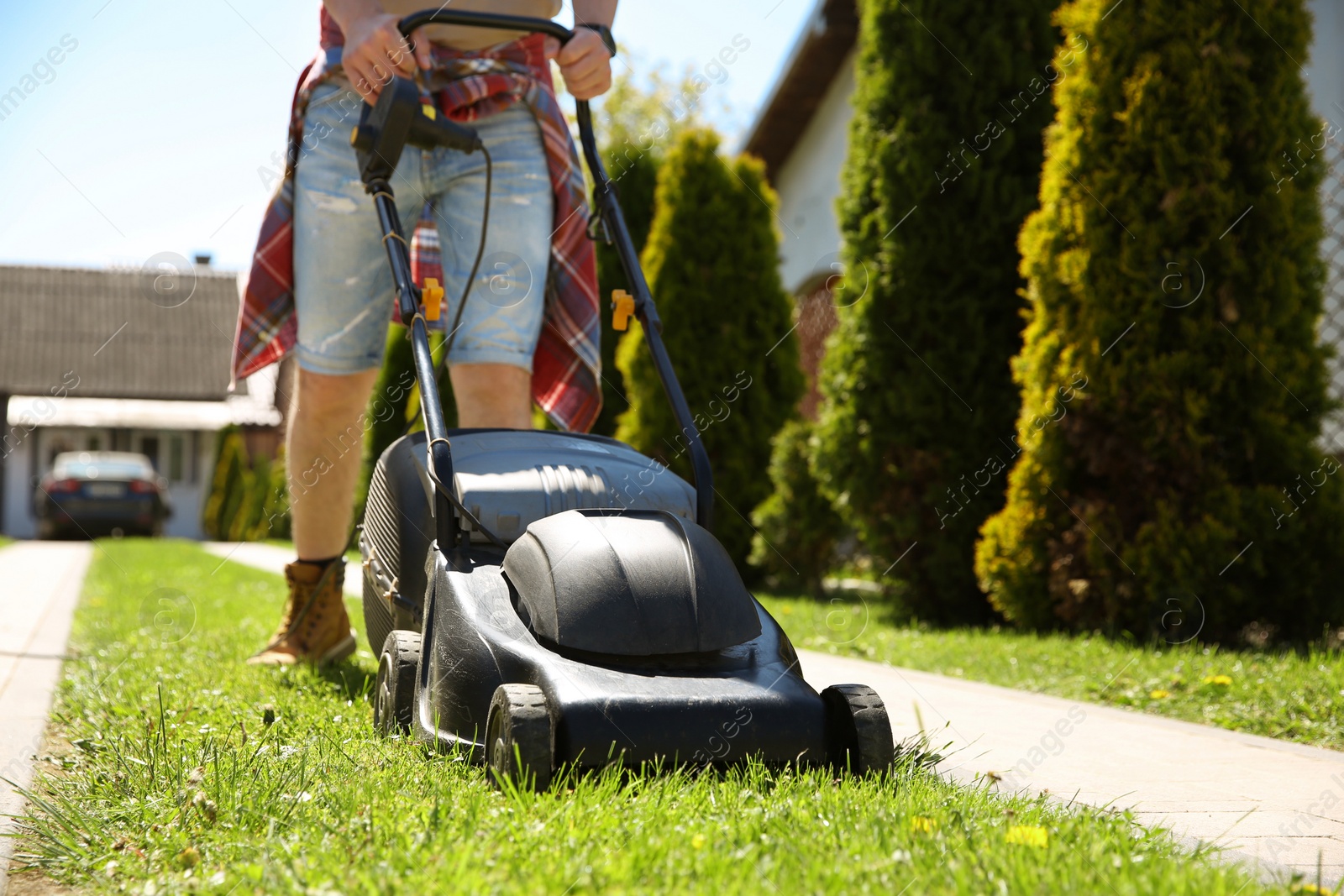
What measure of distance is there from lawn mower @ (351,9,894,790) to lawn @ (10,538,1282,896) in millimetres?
70

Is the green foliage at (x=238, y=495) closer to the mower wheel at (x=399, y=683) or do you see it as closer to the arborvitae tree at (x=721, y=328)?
the arborvitae tree at (x=721, y=328)

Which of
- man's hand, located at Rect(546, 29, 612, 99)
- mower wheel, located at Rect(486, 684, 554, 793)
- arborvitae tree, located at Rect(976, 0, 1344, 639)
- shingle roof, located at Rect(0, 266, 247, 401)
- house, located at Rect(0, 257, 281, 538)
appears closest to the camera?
mower wheel, located at Rect(486, 684, 554, 793)

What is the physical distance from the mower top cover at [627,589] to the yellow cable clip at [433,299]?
0.77m

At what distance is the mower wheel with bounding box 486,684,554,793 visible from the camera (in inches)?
72.4

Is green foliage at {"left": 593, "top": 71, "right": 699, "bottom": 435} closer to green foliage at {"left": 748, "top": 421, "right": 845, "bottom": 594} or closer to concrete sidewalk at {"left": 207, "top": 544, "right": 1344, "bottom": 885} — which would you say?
green foliage at {"left": 748, "top": 421, "right": 845, "bottom": 594}

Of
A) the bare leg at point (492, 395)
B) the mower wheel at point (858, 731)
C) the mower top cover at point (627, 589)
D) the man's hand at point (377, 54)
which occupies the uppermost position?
the man's hand at point (377, 54)

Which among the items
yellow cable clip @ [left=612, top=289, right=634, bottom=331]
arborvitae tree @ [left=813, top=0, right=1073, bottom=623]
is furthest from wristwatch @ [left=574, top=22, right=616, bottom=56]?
arborvitae tree @ [left=813, top=0, right=1073, bottom=623]

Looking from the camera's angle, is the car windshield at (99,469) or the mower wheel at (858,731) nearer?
the mower wheel at (858,731)

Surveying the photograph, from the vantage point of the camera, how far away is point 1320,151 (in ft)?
15.8

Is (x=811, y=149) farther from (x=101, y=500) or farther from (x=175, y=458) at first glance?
(x=175, y=458)

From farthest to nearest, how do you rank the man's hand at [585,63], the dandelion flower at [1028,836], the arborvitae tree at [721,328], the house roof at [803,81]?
1. the house roof at [803,81]
2. the arborvitae tree at [721,328]
3. the man's hand at [585,63]
4. the dandelion flower at [1028,836]

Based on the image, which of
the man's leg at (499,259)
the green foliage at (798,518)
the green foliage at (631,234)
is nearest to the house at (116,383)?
the green foliage at (631,234)

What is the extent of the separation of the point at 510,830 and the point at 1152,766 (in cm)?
157

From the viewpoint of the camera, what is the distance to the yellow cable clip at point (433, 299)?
2.71 metres
